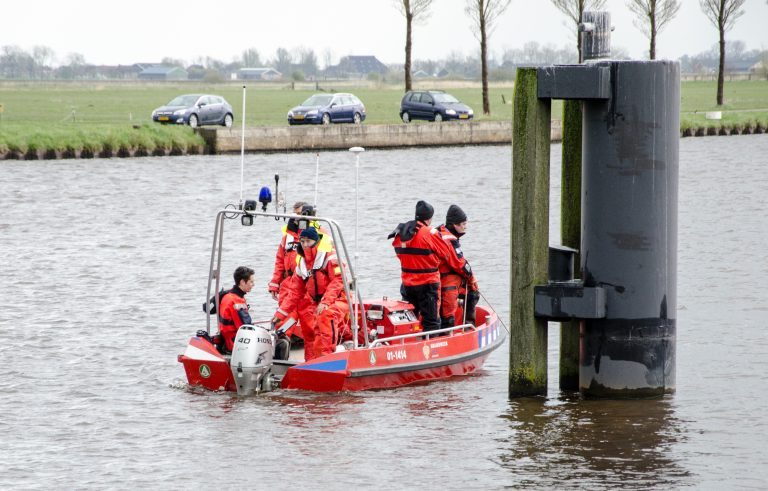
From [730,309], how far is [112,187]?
20205 millimetres

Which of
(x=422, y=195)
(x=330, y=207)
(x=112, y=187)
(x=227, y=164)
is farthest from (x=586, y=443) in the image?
(x=227, y=164)

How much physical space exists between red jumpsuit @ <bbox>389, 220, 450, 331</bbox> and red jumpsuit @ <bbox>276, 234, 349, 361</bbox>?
923 mm

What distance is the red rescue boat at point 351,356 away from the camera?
12578 mm

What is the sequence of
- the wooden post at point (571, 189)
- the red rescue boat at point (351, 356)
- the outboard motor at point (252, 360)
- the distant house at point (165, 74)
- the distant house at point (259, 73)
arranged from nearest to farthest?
the wooden post at point (571, 189)
the outboard motor at point (252, 360)
the red rescue boat at point (351, 356)
the distant house at point (259, 73)
the distant house at point (165, 74)

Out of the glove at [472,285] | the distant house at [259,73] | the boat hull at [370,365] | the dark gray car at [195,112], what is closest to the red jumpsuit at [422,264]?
the boat hull at [370,365]

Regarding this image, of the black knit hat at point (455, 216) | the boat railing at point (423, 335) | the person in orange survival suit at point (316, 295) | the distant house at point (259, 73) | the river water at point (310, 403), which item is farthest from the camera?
the distant house at point (259, 73)

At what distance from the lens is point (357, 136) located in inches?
1761

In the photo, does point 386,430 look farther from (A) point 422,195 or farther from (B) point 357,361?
(A) point 422,195

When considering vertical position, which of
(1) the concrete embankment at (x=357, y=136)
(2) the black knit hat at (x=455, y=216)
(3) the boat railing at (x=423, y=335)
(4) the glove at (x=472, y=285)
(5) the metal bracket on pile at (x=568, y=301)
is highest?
(1) the concrete embankment at (x=357, y=136)

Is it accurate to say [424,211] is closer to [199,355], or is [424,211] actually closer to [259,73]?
[199,355]

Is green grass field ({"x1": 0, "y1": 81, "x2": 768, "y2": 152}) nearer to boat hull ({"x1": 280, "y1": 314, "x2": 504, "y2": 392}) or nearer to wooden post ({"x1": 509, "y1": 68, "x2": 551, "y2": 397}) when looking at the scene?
boat hull ({"x1": 280, "y1": 314, "x2": 504, "y2": 392})

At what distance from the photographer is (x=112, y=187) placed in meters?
34.5

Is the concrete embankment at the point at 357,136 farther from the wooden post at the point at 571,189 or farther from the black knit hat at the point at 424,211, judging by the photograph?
the wooden post at the point at 571,189

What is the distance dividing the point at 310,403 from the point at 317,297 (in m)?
1.05
